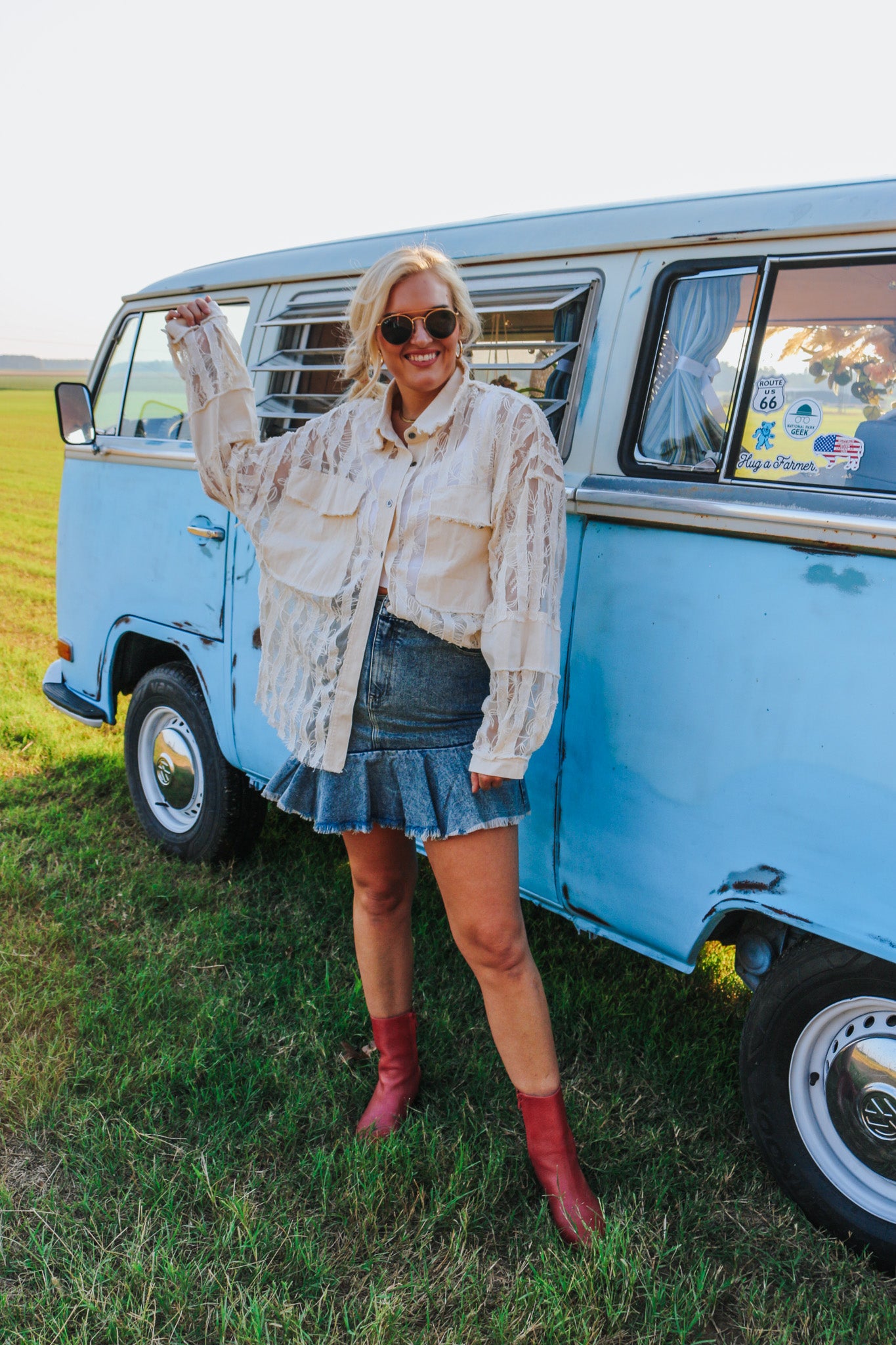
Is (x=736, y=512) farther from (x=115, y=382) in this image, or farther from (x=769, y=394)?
(x=115, y=382)

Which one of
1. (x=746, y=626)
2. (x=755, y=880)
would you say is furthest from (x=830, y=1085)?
(x=746, y=626)

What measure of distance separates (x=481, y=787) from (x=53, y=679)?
123 inches

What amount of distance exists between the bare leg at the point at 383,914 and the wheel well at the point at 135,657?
192cm

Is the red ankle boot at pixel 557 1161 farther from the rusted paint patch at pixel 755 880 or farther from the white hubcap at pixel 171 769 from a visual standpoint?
the white hubcap at pixel 171 769

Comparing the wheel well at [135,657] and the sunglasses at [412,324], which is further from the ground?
the sunglasses at [412,324]

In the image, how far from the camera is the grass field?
6.47 ft

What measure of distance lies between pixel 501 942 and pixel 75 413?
285 cm

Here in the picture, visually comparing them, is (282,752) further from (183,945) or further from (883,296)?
(883,296)

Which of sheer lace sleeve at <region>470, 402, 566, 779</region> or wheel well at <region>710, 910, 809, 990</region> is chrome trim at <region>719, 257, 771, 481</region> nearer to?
sheer lace sleeve at <region>470, 402, 566, 779</region>

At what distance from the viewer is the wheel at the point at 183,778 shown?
3.71 m

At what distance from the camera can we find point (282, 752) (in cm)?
321

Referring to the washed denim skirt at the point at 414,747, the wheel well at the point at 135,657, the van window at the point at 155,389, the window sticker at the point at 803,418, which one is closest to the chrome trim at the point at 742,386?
the window sticker at the point at 803,418

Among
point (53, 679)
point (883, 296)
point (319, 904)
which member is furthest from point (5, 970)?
point (883, 296)

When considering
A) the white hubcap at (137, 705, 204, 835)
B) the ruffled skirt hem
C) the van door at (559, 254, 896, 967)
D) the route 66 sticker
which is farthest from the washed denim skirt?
the white hubcap at (137, 705, 204, 835)
